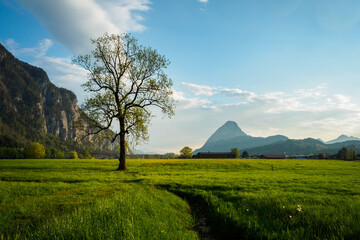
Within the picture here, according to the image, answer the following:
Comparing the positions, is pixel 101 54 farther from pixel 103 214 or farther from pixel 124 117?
pixel 103 214

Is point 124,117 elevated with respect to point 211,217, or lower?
elevated

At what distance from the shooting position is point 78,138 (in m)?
30.9

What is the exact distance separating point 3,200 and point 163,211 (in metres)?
10.2

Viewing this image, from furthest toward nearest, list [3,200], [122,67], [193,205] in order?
1. [122,67]
2. [193,205]
3. [3,200]

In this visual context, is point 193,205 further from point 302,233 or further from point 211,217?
point 302,233

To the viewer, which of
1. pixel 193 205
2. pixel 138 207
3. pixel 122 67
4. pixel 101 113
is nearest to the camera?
pixel 138 207

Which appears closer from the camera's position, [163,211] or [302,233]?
[302,233]

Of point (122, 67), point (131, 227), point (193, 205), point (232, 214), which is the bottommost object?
point (193, 205)

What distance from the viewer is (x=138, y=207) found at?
7500mm

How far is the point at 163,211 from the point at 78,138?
93.0ft

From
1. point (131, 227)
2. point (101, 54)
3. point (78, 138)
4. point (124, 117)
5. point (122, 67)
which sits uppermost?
point (101, 54)

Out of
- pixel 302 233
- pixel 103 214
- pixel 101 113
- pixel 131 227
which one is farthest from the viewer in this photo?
pixel 101 113

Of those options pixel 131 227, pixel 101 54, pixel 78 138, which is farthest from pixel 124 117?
pixel 131 227

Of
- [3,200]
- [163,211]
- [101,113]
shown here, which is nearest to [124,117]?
[101,113]
